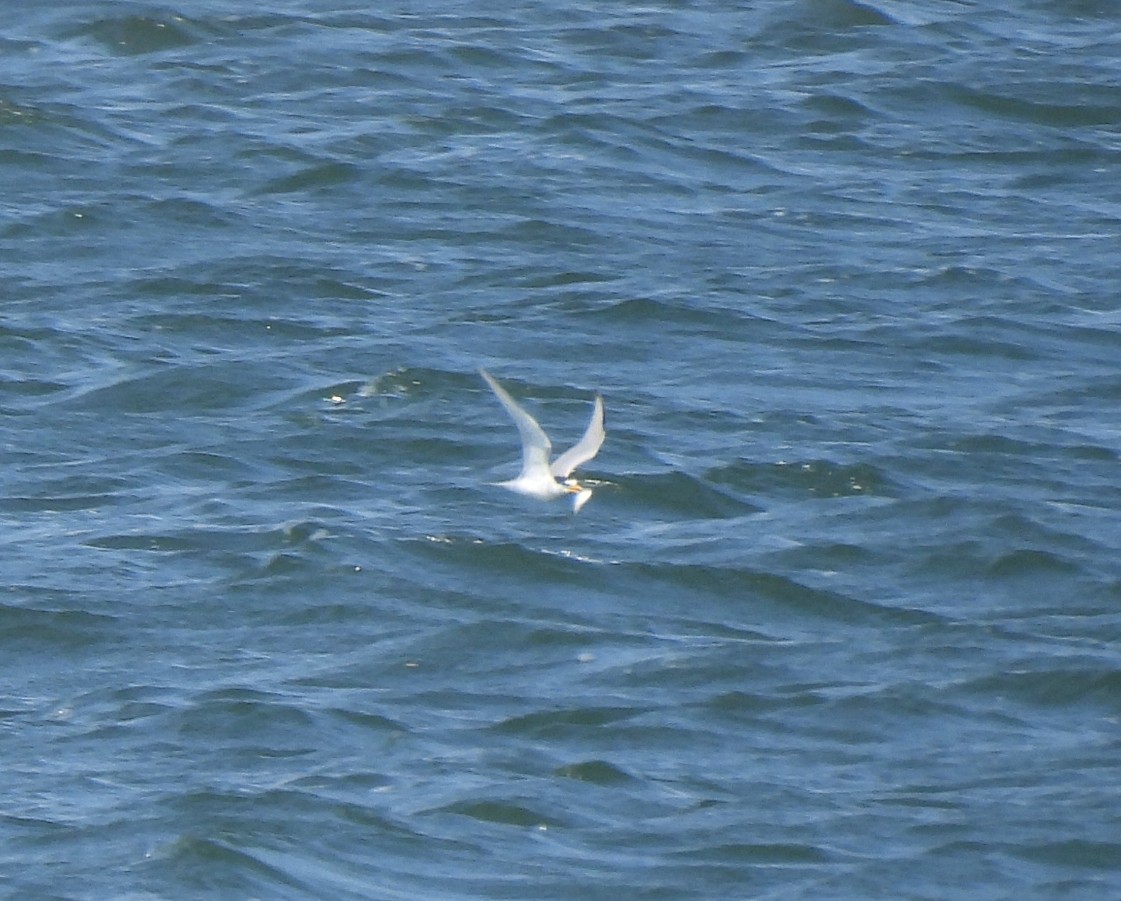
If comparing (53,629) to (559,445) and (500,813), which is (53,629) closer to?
(500,813)

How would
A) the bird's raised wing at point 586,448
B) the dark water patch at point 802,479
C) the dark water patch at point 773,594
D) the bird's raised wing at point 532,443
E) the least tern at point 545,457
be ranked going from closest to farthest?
the bird's raised wing at point 532,443 < the bird's raised wing at point 586,448 < the least tern at point 545,457 < the dark water patch at point 773,594 < the dark water patch at point 802,479

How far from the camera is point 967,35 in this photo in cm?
2464

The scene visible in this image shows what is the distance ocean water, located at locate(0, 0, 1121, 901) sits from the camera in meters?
12.2

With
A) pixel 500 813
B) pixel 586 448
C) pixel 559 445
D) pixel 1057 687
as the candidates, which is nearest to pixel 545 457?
pixel 586 448

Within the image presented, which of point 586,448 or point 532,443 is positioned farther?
point 532,443

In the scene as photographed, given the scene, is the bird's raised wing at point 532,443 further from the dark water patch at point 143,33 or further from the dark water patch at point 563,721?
the dark water patch at point 143,33

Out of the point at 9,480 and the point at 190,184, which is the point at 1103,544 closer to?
the point at 9,480

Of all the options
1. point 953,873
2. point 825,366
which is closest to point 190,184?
point 825,366

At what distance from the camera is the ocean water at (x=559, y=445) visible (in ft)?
40.0

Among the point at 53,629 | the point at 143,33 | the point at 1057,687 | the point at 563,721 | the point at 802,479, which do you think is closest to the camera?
the point at 563,721

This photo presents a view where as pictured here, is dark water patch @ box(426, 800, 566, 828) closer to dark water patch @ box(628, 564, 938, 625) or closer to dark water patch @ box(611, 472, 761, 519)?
dark water patch @ box(628, 564, 938, 625)

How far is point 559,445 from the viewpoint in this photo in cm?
1628

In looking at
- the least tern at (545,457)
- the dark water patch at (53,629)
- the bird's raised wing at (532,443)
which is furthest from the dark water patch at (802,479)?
the dark water patch at (53,629)

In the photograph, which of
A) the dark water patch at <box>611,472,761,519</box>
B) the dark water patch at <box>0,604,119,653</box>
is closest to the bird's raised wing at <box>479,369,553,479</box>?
the dark water patch at <box>0,604,119,653</box>
